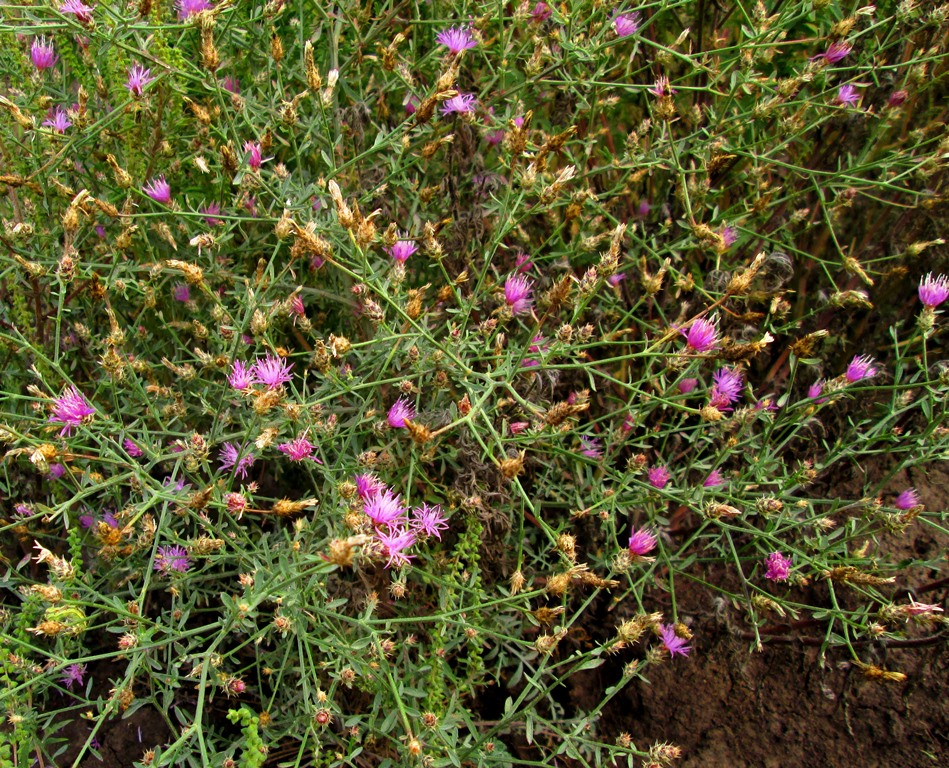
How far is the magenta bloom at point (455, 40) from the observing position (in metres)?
2.12

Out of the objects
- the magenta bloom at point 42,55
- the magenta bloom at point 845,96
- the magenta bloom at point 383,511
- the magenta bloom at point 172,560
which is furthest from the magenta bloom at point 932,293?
the magenta bloom at point 42,55

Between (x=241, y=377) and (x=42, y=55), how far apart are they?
46.0 inches


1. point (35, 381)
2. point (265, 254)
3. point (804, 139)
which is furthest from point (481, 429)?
point (804, 139)

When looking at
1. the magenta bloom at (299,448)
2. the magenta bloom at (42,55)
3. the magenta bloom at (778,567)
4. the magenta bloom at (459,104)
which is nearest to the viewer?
the magenta bloom at (299,448)

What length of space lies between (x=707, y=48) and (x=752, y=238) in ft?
1.90

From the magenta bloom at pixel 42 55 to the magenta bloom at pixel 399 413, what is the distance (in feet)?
4.32

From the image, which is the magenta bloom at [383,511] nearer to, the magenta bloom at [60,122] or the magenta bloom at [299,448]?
the magenta bloom at [299,448]

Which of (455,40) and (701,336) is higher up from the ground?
(455,40)

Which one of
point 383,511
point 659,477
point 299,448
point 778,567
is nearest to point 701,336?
point 659,477

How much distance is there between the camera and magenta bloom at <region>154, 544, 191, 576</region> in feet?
5.83

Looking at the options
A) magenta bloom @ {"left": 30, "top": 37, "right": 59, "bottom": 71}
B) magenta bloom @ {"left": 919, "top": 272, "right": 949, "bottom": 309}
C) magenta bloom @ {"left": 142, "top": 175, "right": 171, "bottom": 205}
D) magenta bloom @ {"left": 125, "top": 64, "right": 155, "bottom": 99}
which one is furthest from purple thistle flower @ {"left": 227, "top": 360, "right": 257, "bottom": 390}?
magenta bloom @ {"left": 919, "top": 272, "right": 949, "bottom": 309}

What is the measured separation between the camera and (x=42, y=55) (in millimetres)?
2248

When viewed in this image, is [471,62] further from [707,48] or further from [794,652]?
[794,652]

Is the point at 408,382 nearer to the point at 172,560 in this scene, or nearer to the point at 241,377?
the point at 241,377
